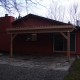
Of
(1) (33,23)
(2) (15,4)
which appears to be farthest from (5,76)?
(1) (33,23)

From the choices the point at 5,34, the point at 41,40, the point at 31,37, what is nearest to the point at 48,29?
the point at 41,40

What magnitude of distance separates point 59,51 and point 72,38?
170 centimetres

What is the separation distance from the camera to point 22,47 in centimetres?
2312

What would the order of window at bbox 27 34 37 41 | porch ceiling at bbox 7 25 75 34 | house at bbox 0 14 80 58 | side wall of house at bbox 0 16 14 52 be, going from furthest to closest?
side wall of house at bbox 0 16 14 52, window at bbox 27 34 37 41, house at bbox 0 14 80 58, porch ceiling at bbox 7 25 75 34

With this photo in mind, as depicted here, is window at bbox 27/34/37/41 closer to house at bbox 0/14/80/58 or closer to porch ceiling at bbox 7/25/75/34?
house at bbox 0/14/80/58

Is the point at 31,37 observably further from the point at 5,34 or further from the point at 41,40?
the point at 5,34

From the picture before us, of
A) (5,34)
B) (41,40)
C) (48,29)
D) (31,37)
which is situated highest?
(48,29)

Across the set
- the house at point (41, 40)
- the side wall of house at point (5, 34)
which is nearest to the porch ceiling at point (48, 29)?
the house at point (41, 40)

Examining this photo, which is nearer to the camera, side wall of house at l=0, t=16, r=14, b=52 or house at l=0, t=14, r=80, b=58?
house at l=0, t=14, r=80, b=58

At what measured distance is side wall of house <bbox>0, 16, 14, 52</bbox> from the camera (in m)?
23.9

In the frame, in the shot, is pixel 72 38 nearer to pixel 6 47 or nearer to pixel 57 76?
pixel 6 47

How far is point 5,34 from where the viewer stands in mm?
24078

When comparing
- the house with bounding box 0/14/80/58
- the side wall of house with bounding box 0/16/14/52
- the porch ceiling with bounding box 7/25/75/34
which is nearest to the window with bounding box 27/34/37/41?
the house with bounding box 0/14/80/58

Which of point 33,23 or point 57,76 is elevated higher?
point 33,23
